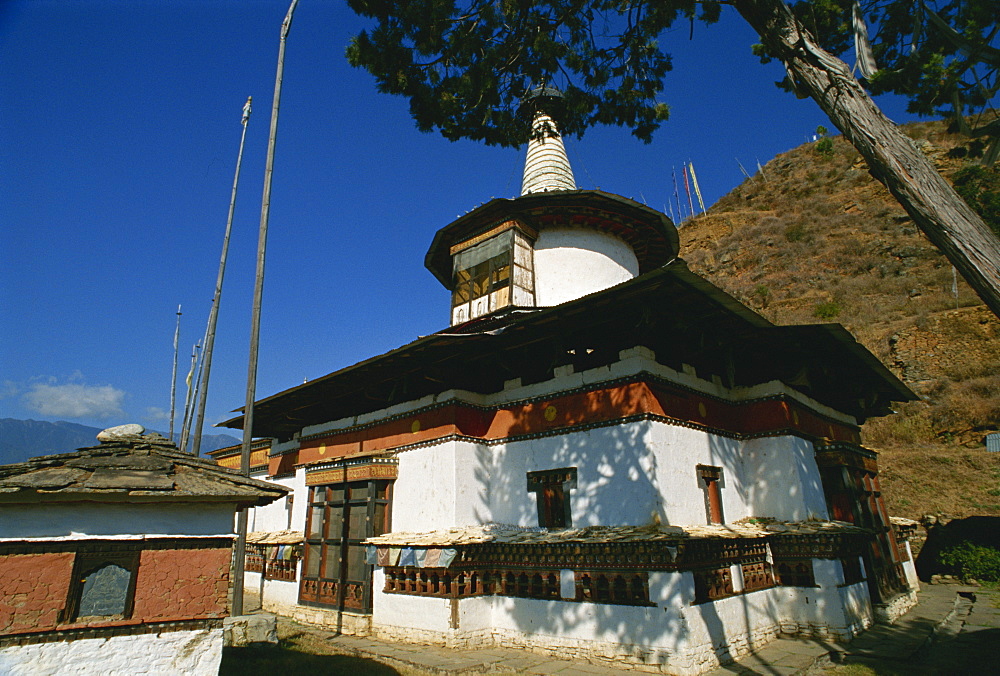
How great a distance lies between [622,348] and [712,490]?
108 inches

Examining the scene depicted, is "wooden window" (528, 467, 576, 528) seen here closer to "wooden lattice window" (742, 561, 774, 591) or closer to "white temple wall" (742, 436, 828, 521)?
"wooden lattice window" (742, 561, 774, 591)

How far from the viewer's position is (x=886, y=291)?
36438 mm

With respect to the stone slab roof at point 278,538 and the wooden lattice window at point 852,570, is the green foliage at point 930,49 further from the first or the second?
the stone slab roof at point 278,538

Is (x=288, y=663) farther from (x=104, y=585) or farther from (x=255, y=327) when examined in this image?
(x=255, y=327)

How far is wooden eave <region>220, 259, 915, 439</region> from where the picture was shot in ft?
Result: 26.7

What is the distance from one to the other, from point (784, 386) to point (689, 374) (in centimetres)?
195

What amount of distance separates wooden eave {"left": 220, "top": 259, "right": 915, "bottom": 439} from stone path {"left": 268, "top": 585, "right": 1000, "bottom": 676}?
415 cm

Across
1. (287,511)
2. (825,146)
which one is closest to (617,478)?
(287,511)

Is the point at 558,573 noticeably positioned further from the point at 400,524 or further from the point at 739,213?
the point at 739,213

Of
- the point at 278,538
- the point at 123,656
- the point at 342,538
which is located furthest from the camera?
the point at 278,538

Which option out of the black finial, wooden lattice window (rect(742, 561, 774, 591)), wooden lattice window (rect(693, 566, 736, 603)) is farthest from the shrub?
wooden lattice window (rect(693, 566, 736, 603))

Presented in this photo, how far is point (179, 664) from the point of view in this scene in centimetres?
443

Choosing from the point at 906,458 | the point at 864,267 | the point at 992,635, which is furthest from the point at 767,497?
the point at 864,267

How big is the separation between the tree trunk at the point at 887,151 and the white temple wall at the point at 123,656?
22.0ft
